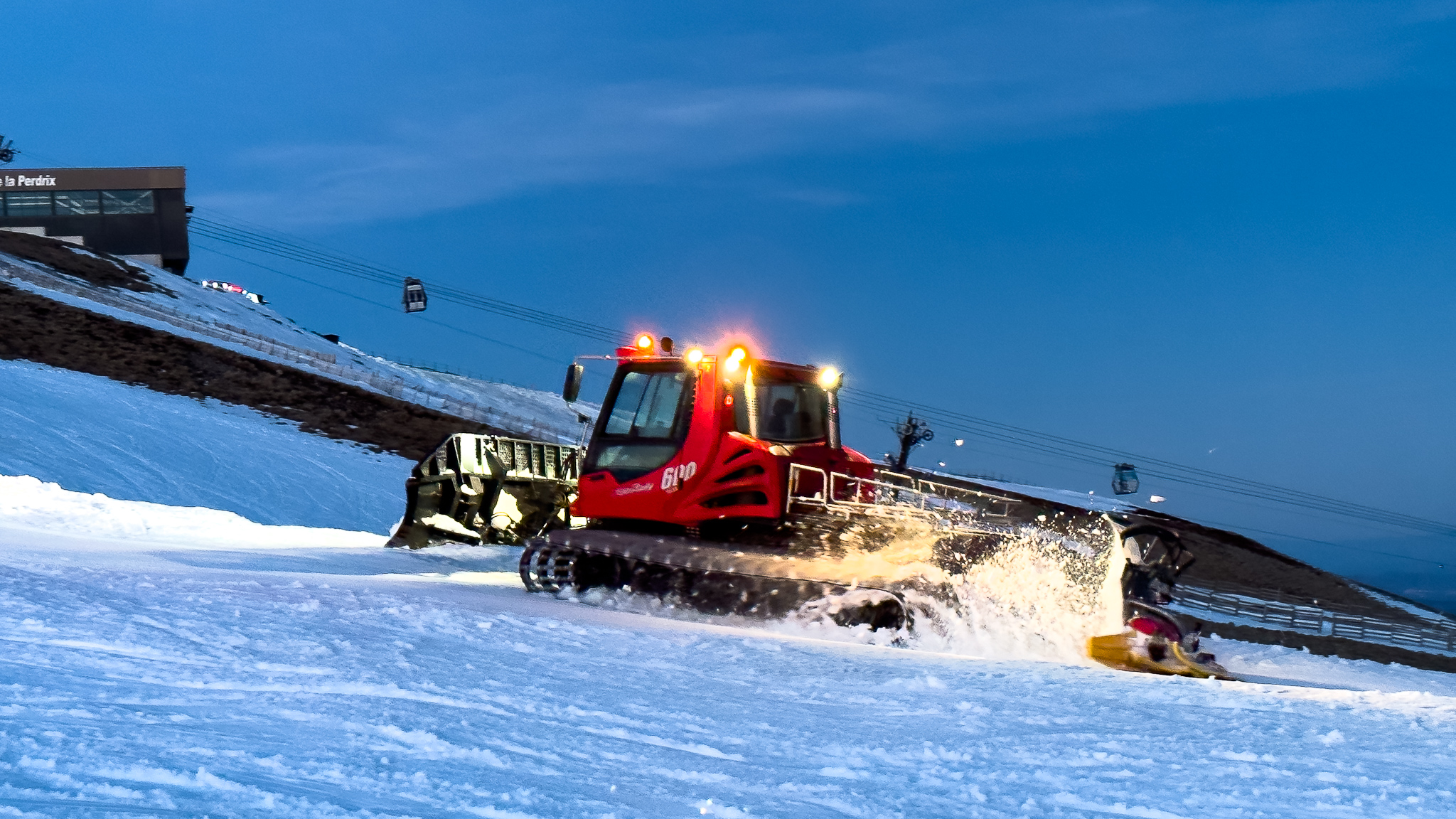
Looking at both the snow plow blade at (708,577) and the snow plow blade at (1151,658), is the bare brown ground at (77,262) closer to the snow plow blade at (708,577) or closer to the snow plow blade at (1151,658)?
the snow plow blade at (708,577)

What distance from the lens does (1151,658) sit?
878cm

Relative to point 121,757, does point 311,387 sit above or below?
above

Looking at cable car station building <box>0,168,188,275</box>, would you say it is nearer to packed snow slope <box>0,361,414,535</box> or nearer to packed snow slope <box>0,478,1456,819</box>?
packed snow slope <box>0,361,414,535</box>

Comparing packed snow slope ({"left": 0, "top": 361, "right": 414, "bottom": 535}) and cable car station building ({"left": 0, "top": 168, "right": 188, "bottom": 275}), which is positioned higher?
cable car station building ({"left": 0, "top": 168, "right": 188, "bottom": 275})

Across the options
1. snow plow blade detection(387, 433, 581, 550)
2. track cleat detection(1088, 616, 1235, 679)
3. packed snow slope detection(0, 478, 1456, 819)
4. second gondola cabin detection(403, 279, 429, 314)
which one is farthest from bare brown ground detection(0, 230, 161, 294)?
track cleat detection(1088, 616, 1235, 679)

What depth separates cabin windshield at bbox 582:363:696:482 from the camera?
1084 cm

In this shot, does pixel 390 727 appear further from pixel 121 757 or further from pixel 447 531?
pixel 447 531

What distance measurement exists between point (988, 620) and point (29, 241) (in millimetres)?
62070

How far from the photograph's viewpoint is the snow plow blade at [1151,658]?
28.6ft

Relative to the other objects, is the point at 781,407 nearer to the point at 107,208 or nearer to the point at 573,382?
the point at 573,382

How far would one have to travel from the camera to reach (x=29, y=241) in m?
59.8

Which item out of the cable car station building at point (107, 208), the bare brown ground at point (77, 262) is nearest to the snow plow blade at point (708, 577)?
the bare brown ground at point (77, 262)

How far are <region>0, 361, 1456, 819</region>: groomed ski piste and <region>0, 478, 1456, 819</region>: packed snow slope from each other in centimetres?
Answer: 2

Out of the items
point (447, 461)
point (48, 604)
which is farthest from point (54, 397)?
point (48, 604)
